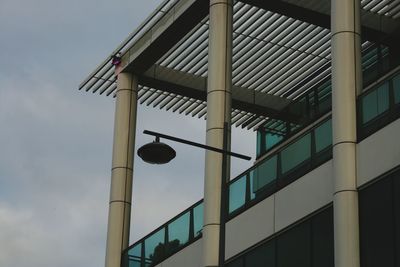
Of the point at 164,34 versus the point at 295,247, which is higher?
the point at 164,34

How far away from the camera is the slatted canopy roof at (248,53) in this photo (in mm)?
36281

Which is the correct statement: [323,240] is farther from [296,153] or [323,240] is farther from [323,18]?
[323,18]

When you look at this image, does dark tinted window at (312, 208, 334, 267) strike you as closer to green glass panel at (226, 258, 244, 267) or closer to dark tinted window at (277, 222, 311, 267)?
dark tinted window at (277, 222, 311, 267)

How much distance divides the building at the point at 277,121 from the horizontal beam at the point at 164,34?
1.8 inches

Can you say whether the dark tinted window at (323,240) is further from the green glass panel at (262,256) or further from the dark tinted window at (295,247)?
the green glass panel at (262,256)

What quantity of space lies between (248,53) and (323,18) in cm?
489

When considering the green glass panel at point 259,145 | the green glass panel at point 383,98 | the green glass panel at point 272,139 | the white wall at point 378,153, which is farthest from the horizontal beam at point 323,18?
the white wall at point 378,153

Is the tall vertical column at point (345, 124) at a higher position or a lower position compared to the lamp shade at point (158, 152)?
higher

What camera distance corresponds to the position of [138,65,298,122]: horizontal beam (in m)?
40.8

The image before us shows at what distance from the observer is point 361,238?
25.8 metres

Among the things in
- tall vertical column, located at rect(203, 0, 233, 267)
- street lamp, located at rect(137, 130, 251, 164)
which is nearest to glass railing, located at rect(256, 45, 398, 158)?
tall vertical column, located at rect(203, 0, 233, 267)

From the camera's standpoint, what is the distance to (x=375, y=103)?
26719 mm

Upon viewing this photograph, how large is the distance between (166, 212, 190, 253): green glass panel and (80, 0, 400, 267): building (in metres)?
0.06

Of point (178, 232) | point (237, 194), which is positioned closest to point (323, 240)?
point (237, 194)
